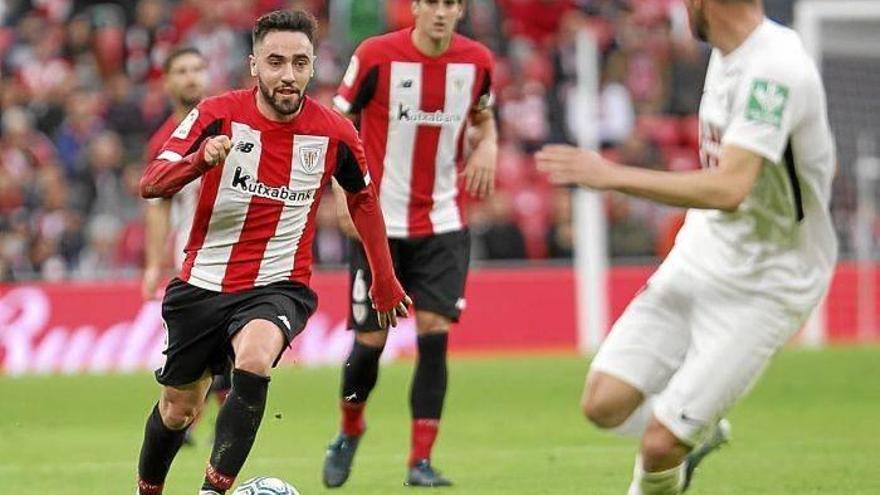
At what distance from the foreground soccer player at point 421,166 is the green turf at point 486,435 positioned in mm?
681

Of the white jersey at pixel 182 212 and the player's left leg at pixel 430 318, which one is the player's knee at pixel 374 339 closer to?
the player's left leg at pixel 430 318

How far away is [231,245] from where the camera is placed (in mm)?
8258

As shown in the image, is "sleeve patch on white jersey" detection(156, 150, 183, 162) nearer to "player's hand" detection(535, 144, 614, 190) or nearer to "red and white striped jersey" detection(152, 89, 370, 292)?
"red and white striped jersey" detection(152, 89, 370, 292)

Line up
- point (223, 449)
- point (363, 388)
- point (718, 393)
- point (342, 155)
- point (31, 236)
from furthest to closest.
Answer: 1. point (31, 236)
2. point (363, 388)
3. point (342, 155)
4. point (223, 449)
5. point (718, 393)

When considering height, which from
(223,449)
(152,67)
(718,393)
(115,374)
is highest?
(718,393)

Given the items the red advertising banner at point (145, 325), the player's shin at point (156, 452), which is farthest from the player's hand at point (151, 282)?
the red advertising banner at point (145, 325)

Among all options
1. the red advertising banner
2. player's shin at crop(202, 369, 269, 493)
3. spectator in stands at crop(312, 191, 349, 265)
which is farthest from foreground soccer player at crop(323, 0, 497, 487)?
spectator in stands at crop(312, 191, 349, 265)

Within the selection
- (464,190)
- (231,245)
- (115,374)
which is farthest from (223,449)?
(115,374)

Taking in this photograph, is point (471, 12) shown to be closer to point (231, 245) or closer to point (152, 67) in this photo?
point (152, 67)

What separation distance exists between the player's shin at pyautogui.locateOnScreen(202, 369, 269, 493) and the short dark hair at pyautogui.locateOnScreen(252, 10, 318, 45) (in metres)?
1.46

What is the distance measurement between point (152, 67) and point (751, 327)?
56.0 ft

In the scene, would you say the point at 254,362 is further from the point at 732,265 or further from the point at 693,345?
the point at 732,265

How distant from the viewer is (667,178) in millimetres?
6543

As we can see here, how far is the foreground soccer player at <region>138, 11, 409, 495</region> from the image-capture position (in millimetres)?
8062
